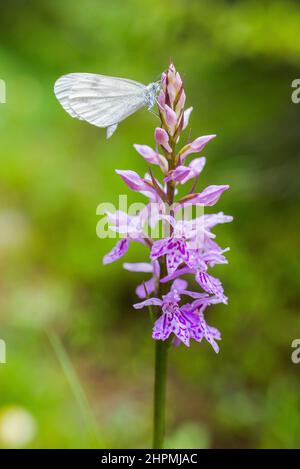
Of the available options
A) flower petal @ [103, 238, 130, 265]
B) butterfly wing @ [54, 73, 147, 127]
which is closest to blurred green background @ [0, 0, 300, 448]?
flower petal @ [103, 238, 130, 265]

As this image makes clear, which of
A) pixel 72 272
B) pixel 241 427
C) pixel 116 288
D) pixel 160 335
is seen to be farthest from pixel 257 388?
pixel 160 335

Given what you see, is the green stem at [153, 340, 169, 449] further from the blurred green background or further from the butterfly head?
the blurred green background

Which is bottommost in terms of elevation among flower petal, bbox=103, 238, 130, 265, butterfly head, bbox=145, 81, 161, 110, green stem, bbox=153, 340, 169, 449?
green stem, bbox=153, 340, 169, 449

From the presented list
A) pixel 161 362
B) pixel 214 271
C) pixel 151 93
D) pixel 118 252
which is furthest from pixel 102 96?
pixel 214 271

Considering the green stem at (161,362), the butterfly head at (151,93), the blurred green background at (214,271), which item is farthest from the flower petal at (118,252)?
the blurred green background at (214,271)

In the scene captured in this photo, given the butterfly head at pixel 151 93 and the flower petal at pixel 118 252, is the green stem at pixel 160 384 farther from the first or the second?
the butterfly head at pixel 151 93
